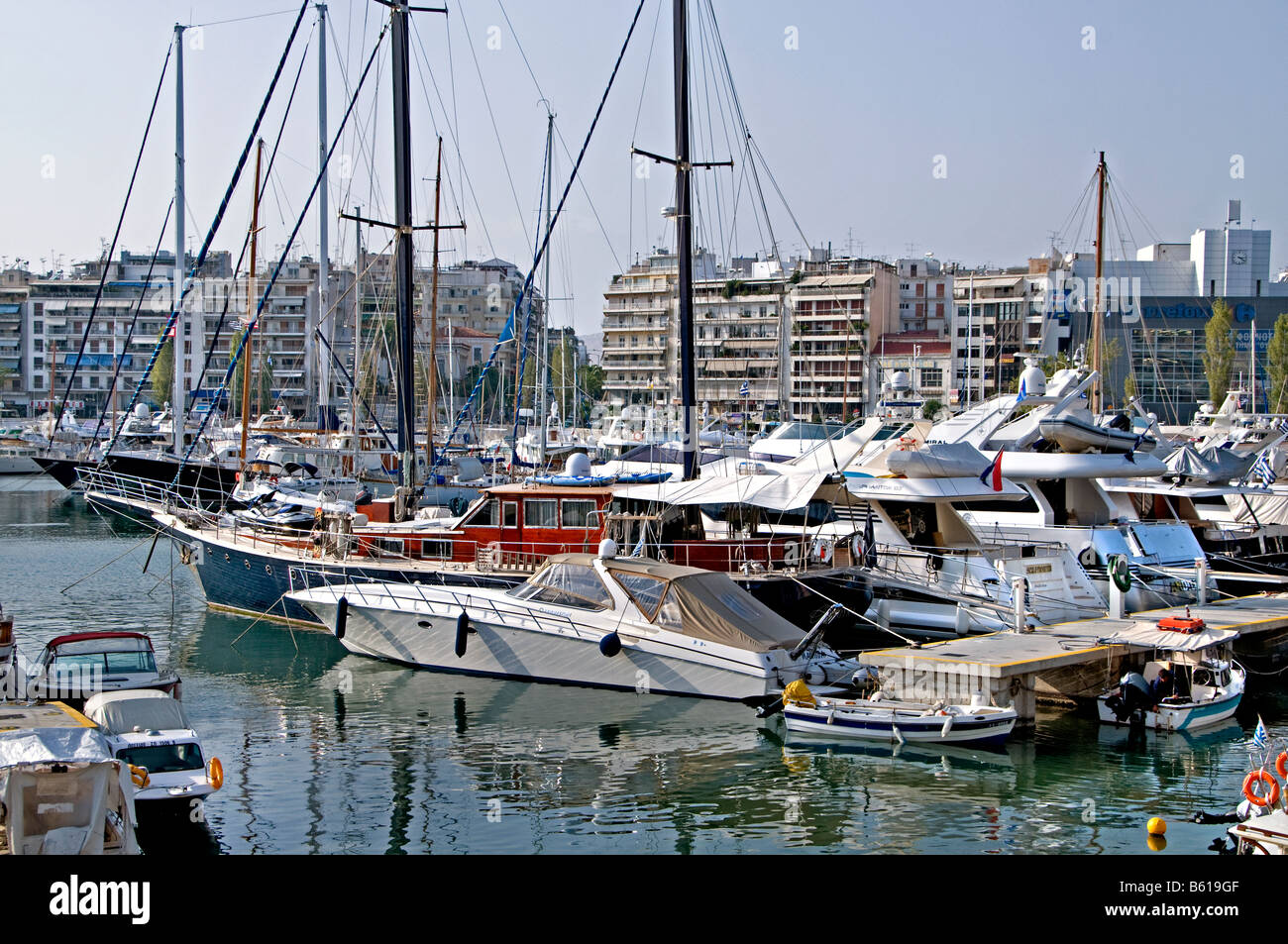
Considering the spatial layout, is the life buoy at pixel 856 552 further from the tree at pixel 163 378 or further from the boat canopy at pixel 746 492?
the tree at pixel 163 378

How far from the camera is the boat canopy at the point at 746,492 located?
2406 cm

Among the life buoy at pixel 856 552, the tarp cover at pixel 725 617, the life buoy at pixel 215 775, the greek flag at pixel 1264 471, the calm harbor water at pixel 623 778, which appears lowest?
the calm harbor water at pixel 623 778

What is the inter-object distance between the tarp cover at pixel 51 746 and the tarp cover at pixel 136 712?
2.33m

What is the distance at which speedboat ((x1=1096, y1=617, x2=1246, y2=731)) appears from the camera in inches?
765

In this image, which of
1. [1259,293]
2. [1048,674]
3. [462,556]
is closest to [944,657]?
[1048,674]

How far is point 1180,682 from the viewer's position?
20406 mm

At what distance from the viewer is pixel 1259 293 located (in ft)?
355

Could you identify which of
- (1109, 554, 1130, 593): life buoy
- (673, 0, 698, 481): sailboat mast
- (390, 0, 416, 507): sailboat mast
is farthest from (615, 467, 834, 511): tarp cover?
(390, 0, 416, 507): sailboat mast

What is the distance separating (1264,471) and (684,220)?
25.1 metres

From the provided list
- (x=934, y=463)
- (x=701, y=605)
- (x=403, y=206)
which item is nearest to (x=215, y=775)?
(x=701, y=605)

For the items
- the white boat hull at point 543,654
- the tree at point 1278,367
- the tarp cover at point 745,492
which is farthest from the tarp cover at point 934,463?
the tree at point 1278,367

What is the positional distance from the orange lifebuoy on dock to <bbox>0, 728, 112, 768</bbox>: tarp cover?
10.9m

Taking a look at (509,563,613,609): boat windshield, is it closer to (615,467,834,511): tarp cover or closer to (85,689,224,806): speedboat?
(615,467,834,511): tarp cover
